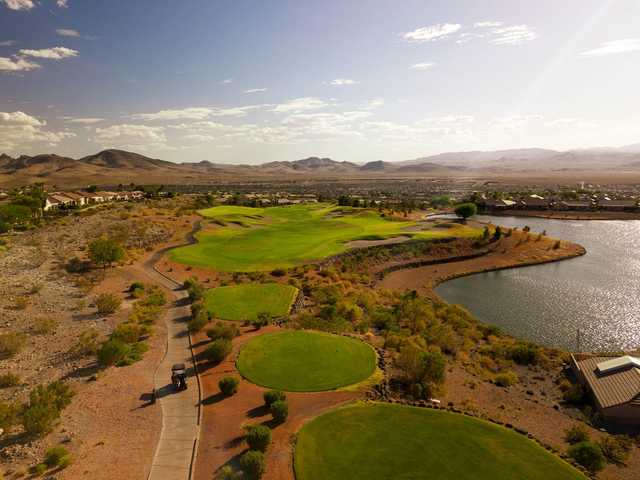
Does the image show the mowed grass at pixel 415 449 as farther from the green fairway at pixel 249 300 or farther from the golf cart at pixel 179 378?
the green fairway at pixel 249 300

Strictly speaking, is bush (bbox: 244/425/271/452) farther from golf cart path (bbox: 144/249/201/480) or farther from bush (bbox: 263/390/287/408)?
bush (bbox: 263/390/287/408)

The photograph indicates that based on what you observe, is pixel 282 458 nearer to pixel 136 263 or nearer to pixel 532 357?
pixel 532 357

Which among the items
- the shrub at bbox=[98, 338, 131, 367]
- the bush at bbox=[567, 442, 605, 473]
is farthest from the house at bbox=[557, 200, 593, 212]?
the shrub at bbox=[98, 338, 131, 367]

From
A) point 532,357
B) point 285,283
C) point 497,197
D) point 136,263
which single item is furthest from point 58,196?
point 497,197

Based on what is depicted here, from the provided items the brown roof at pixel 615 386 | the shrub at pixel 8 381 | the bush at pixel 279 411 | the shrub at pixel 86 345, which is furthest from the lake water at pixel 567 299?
the shrub at pixel 8 381

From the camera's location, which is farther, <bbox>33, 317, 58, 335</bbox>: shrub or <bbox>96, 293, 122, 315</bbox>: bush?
<bbox>96, 293, 122, 315</bbox>: bush
